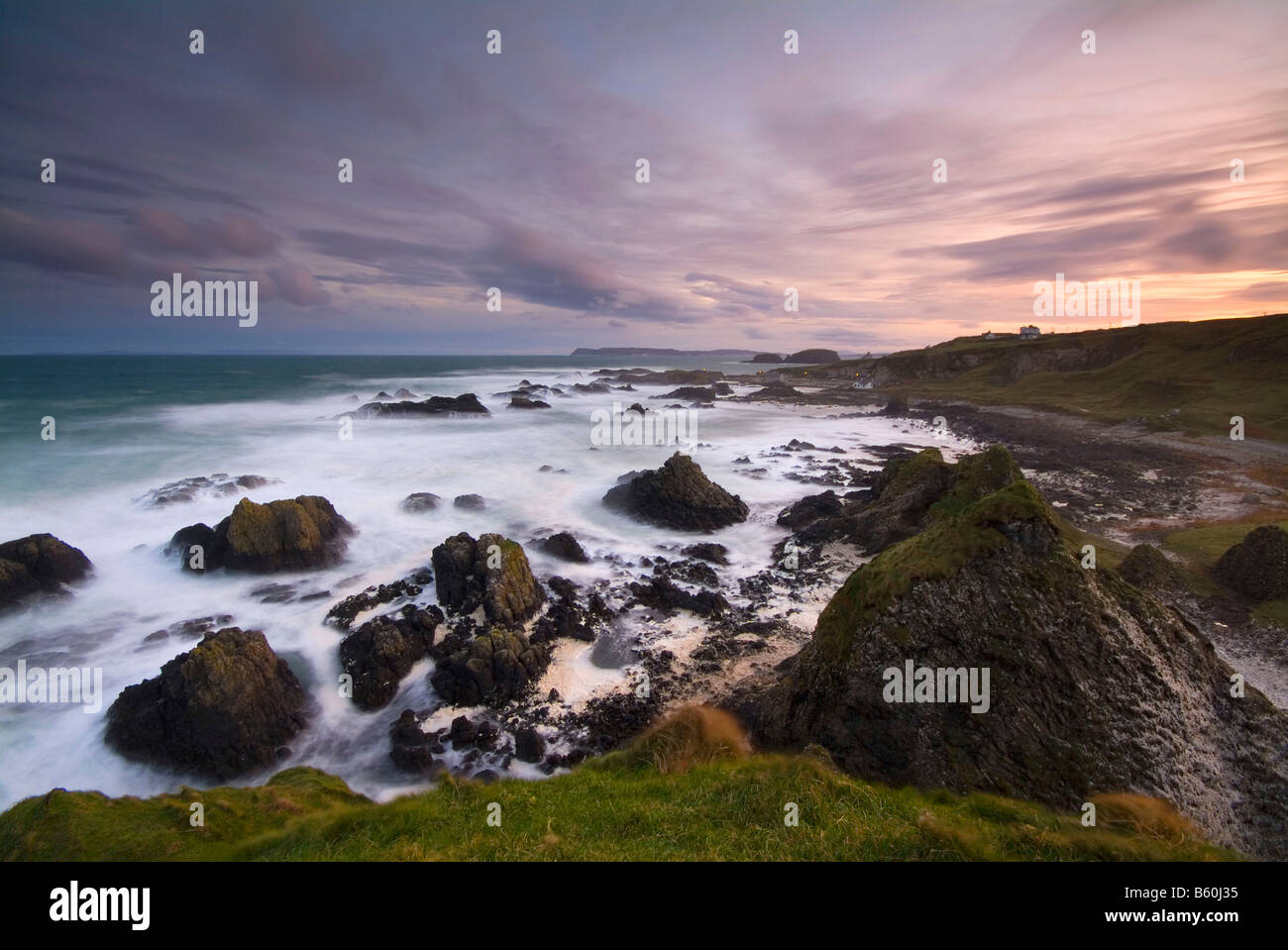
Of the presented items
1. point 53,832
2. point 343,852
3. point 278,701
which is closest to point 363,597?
point 278,701

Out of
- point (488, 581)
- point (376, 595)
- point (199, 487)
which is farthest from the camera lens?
point (199, 487)

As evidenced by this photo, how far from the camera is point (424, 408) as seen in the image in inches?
A: 2689

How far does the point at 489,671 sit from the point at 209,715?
640cm

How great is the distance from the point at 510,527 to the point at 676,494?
8641mm

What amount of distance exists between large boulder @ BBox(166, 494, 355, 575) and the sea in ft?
2.50

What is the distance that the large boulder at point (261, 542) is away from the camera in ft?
70.5

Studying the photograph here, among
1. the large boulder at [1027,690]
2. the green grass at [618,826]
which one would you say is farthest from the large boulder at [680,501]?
the green grass at [618,826]

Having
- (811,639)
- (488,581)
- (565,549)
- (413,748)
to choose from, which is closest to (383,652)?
(413,748)

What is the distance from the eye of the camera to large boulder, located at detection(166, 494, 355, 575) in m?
21.5

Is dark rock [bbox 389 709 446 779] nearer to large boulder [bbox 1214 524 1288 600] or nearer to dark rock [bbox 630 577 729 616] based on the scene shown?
dark rock [bbox 630 577 729 616]

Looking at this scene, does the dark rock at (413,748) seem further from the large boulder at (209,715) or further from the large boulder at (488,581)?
the large boulder at (488,581)

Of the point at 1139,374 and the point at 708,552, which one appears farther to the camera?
the point at 1139,374

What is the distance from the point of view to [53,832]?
24.6 ft

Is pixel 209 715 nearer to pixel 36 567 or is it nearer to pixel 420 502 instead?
pixel 36 567
